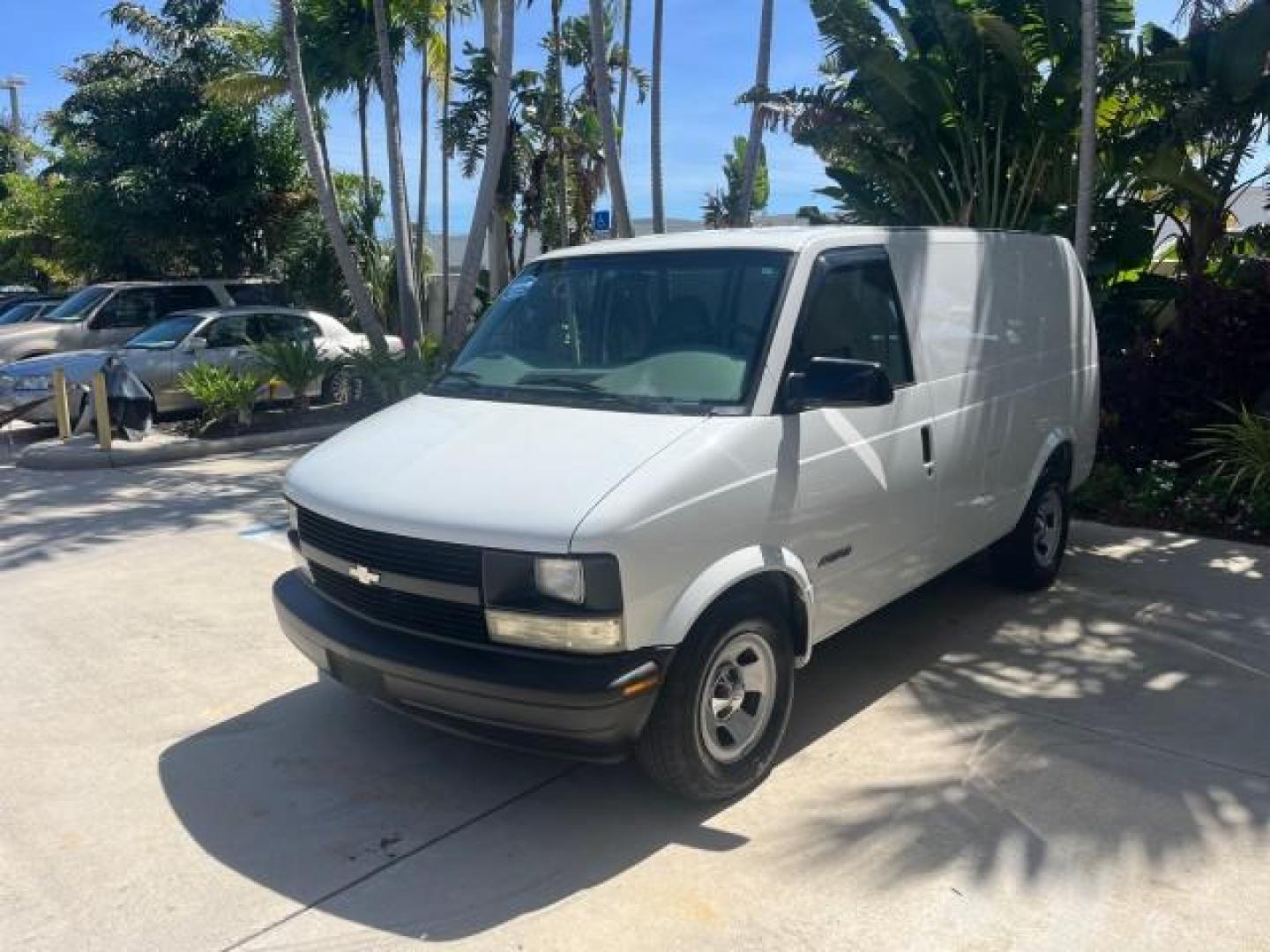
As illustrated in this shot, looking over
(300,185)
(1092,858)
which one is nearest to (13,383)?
(300,185)

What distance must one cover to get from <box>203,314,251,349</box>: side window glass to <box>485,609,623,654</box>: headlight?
11.4m

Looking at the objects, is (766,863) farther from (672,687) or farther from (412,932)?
(412,932)

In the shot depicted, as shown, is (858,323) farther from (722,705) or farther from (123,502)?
(123,502)

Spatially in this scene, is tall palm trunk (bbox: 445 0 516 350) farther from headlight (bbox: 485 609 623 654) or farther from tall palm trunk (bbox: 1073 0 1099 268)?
headlight (bbox: 485 609 623 654)

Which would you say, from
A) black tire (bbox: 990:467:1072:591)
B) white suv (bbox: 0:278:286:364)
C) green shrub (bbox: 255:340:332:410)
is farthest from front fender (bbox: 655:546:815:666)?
white suv (bbox: 0:278:286:364)

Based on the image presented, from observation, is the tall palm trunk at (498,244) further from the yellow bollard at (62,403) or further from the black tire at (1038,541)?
the black tire at (1038,541)

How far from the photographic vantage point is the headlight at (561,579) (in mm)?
3332

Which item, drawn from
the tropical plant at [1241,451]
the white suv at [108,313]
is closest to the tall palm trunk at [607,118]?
the white suv at [108,313]

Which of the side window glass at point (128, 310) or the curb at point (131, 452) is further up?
the side window glass at point (128, 310)

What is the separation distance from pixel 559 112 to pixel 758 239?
17.6 m

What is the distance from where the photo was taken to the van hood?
11.3 ft

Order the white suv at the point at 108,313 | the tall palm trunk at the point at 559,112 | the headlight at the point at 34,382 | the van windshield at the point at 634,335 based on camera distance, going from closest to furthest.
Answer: the van windshield at the point at 634,335 → the headlight at the point at 34,382 → the white suv at the point at 108,313 → the tall palm trunk at the point at 559,112

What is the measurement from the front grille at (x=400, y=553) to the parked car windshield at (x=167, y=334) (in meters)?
10.5

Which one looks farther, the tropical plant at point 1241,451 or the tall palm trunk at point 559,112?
the tall palm trunk at point 559,112
